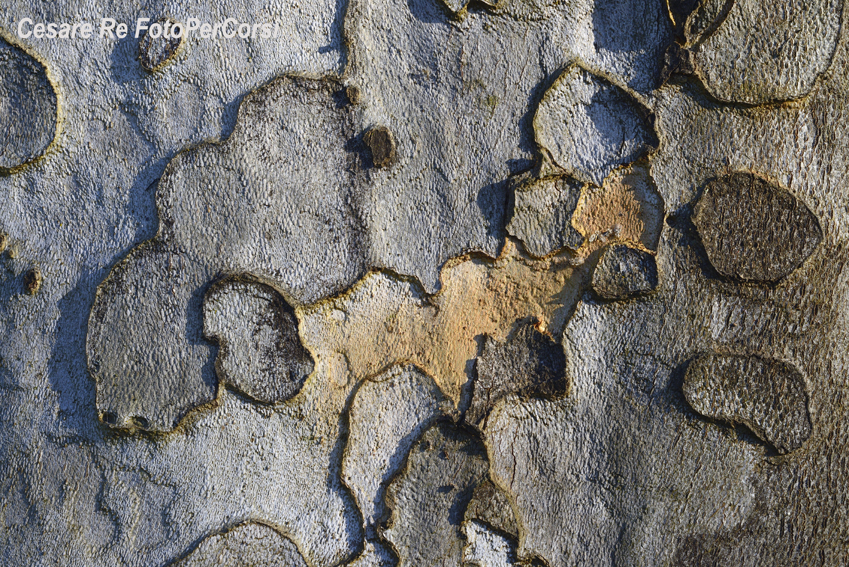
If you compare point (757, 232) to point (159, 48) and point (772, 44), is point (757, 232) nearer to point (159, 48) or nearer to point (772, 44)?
point (772, 44)

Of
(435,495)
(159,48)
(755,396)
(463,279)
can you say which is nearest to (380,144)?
(463,279)

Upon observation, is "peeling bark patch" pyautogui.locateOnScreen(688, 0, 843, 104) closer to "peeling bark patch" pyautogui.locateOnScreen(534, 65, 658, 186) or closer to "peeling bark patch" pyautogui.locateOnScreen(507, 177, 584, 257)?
"peeling bark patch" pyautogui.locateOnScreen(534, 65, 658, 186)

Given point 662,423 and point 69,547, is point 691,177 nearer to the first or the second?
point 662,423

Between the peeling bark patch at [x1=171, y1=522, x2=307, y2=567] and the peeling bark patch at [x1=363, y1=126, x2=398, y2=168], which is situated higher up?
the peeling bark patch at [x1=363, y1=126, x2=398, y2=168]

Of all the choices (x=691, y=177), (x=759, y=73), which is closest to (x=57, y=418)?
(x=691, y=177)

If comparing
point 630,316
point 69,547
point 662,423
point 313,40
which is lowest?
point 69,547

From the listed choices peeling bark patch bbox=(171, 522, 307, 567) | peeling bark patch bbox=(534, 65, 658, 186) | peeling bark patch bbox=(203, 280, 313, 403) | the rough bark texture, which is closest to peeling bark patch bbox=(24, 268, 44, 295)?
the rough bark texture

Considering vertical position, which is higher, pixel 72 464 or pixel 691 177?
pixel 691 177
